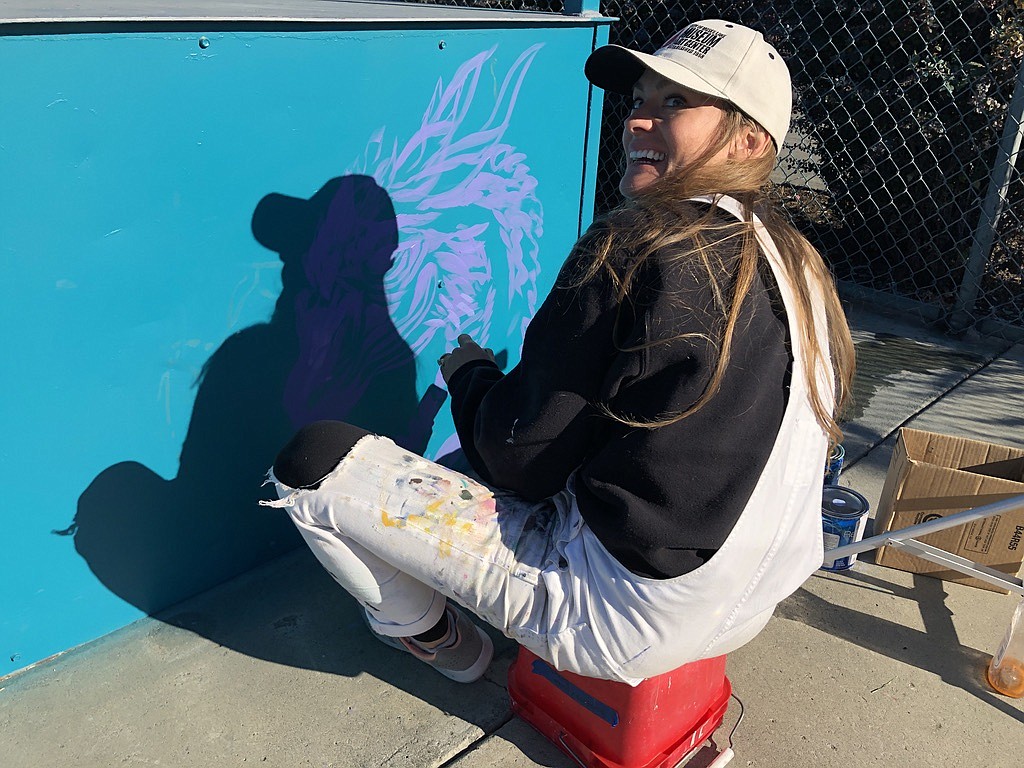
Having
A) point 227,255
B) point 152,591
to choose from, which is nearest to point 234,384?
point 227,255

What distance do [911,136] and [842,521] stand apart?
2929mm

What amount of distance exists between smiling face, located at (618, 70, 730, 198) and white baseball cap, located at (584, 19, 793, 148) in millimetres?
42

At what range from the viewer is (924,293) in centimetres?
498

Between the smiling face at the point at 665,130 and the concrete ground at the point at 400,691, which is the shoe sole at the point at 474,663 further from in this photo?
the smiling face at the point at 665,130

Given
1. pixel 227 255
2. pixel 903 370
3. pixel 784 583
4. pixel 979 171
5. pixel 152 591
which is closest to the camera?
pixel 784 583

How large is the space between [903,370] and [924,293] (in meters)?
1.09

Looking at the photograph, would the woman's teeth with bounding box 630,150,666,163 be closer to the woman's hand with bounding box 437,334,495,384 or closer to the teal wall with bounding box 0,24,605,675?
the woman's hand with bounding box 437,334,495,384

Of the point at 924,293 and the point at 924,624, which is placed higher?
the point at 924,293

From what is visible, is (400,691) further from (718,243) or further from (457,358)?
(718,243)

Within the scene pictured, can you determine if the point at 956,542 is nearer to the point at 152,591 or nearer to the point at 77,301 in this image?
the point at 152,591

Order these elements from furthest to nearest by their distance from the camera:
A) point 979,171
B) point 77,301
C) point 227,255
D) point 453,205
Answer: point 979,171
point 453,205
point 227,255
point 77,301

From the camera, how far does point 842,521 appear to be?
256 centimetres

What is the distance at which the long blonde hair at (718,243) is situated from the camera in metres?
1.51

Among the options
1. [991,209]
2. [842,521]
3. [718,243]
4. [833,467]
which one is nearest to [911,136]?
[991,209]
